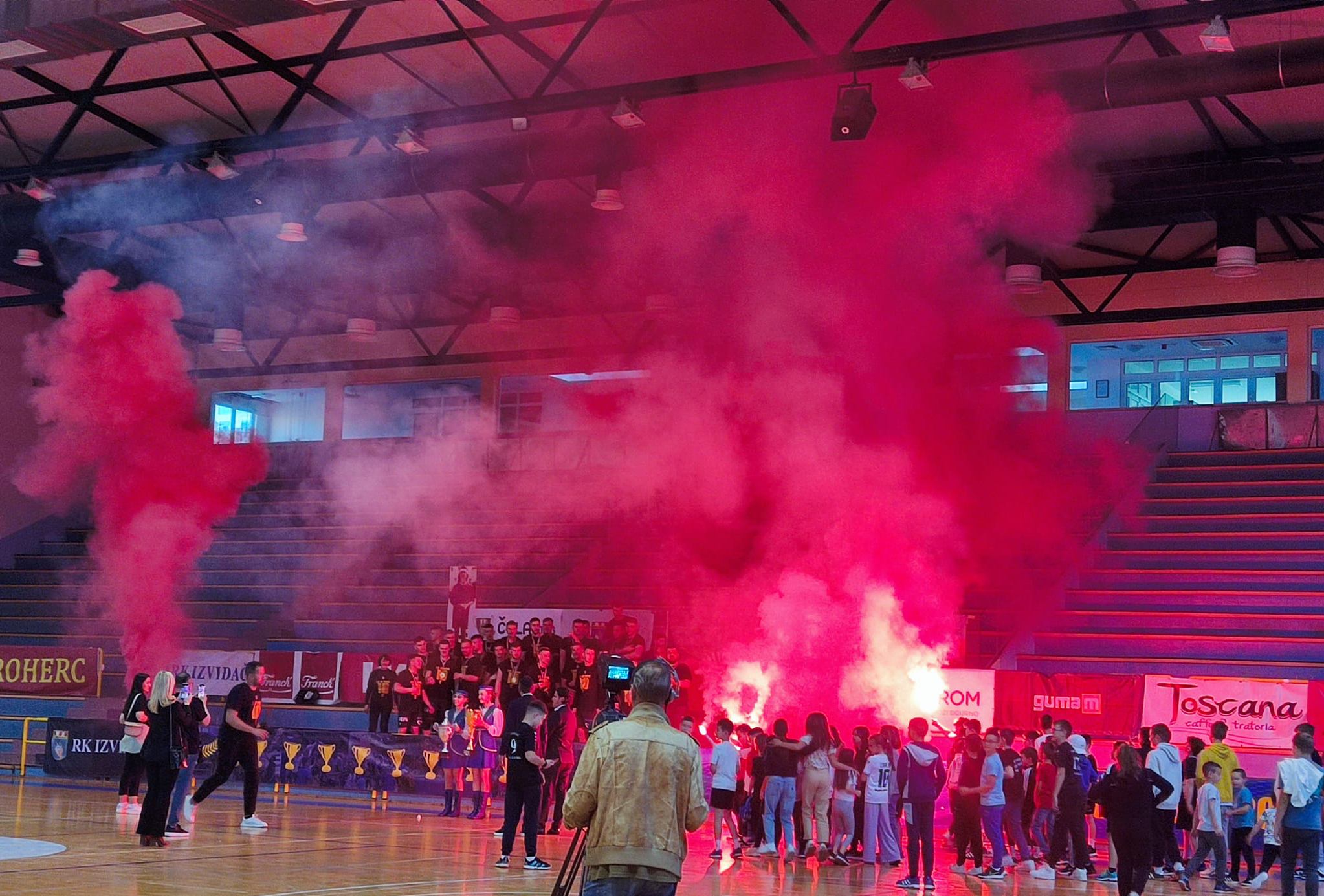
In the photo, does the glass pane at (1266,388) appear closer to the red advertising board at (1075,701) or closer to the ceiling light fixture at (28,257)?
the red advertising board at (1075,701)

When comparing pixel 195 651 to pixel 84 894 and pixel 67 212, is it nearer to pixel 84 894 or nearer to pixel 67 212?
pixel 67 212

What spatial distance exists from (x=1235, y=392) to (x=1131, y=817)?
50.0 ft

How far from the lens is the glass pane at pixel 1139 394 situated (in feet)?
80.9

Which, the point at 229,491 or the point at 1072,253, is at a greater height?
the point at 1072,253

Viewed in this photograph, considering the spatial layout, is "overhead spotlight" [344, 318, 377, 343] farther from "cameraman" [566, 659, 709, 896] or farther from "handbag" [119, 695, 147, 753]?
"cameraman" [566, 659, 709, 896]

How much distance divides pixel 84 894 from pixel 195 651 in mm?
15137

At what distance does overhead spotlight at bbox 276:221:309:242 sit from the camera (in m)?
17.8

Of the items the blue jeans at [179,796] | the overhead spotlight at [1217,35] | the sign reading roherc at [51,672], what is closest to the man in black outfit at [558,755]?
the blue jeans at [179,796]

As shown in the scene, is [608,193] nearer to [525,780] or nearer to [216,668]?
[525,780]

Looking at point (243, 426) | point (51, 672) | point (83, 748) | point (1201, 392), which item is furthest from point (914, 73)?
point (243, 426)

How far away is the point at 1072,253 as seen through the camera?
74.8ft

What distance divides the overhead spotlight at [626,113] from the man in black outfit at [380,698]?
29.1 ft

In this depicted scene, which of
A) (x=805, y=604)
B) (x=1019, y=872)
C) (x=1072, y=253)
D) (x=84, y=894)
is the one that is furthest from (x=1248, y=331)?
(x=84, y=894)

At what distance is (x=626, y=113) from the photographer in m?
15.0
